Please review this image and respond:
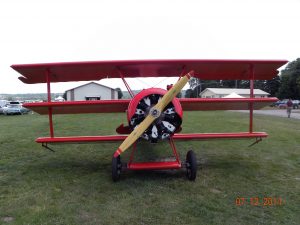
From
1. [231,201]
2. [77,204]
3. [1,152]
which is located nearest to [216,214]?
[231,201]

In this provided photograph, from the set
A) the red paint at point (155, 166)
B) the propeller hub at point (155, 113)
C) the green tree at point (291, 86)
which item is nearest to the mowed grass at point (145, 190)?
the red paint at point (155, 166)

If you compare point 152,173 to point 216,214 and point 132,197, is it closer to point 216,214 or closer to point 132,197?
point 132,197

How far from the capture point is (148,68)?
630cm

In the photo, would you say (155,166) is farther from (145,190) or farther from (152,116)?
(152,116)

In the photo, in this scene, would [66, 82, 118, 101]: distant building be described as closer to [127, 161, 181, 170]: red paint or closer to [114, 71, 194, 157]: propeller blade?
[127, 161, 181, 170]: red paint

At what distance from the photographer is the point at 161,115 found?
485 cm

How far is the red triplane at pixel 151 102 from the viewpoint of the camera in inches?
190

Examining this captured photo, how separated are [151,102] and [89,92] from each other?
44.2 m

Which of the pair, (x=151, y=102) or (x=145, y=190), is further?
(x=151, y=102)

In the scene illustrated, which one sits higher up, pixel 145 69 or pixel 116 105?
pixel 145 69

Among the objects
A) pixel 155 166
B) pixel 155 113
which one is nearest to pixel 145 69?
pixel 155 113

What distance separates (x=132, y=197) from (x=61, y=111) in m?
2.79
